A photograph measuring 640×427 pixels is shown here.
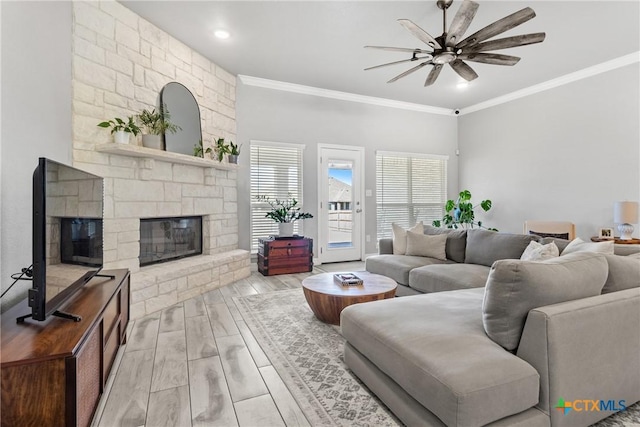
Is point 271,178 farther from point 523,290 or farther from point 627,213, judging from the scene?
point 627,213

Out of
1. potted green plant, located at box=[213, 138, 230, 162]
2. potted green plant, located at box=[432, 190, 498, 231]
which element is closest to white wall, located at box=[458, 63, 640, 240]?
potted green plant, located at box=[432, 190, 498, 231]

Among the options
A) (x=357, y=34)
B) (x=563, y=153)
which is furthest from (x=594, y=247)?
(x=563, y=153)

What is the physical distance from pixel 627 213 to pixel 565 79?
2.27 m

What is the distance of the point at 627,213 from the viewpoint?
399cm

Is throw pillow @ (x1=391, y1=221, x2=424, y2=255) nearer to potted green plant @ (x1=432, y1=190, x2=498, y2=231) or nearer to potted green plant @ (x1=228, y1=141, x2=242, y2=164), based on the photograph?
potted green plant @ (x1=432, y1=190, x2=498, y2=231)

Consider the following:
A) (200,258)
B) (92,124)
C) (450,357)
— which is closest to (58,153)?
(92,124)

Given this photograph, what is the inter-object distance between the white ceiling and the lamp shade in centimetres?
200

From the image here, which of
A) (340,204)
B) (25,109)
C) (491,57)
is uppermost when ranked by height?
(491,57)

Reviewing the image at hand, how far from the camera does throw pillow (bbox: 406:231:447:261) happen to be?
390 centimetres

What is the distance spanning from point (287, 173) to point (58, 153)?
10.5 feet

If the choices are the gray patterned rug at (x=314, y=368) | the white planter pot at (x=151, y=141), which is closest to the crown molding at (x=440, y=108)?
the white planter pot at (x=151, y=141)

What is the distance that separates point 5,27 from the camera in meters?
1.88

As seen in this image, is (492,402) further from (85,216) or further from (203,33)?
(203,33)

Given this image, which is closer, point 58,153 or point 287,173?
point 58,153
